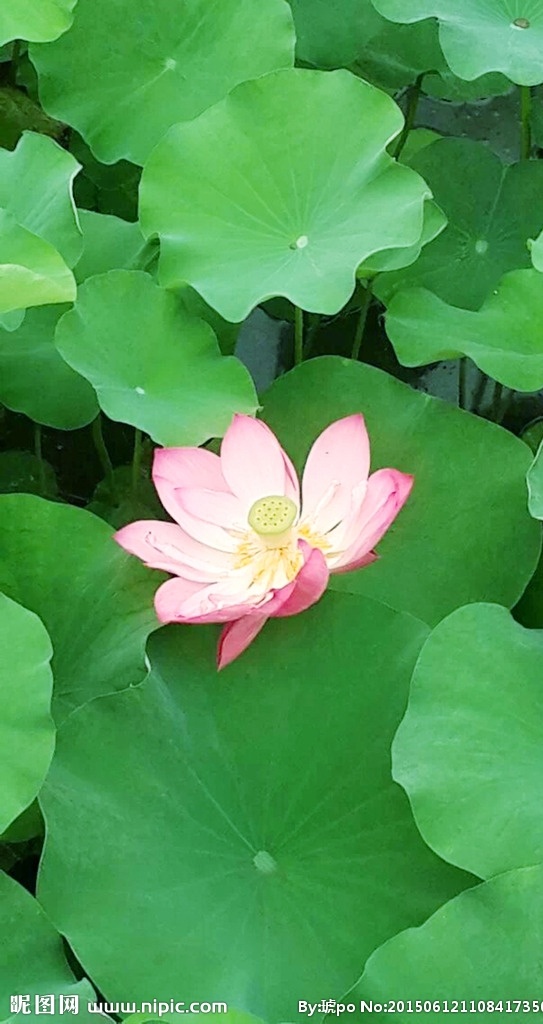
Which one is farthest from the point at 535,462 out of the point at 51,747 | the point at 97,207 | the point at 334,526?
the point at 97,207

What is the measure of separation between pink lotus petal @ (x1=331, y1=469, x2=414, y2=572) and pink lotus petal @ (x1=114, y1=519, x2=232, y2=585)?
0.32ft

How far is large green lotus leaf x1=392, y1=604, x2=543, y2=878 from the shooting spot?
73cm

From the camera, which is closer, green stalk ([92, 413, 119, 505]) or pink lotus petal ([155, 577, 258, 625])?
pink lotus petal ([155, 577, 258, 625])

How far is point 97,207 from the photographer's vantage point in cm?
137

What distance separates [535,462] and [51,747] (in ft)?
1.33

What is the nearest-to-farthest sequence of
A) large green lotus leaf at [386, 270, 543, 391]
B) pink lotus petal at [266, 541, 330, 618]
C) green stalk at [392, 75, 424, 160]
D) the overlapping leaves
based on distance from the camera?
pink lotus petal at [266, 541, 330, 618] → the overlapping leaves → large green lotus leaf at [386, 270, 543, 391] → green stalk at [392, 75, 424, 160]

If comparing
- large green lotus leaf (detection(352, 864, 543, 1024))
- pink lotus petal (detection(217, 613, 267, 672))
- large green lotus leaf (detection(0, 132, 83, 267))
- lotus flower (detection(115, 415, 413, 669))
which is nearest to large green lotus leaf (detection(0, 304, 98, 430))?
large green lotus leaf (detection(0, 132, 83, 267))

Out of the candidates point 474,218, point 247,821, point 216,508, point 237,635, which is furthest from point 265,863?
point 474,218

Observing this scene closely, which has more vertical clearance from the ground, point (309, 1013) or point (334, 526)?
point (334, 526)

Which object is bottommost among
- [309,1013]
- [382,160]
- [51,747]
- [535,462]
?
[309,1013]

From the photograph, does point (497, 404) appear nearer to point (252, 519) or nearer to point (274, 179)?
point (274, 179)

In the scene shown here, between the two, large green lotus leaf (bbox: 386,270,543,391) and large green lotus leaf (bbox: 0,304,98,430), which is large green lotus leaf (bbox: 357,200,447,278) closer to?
large green lotus leaf (bbox: 386,270,543,391)

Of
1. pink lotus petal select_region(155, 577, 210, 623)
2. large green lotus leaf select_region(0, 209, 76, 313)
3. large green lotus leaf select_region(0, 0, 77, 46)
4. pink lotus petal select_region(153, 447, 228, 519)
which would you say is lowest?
pink lotus petal select_region(155, 577, 210, 623)

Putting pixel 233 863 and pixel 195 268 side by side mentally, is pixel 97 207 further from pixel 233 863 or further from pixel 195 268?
pixel 233 863
